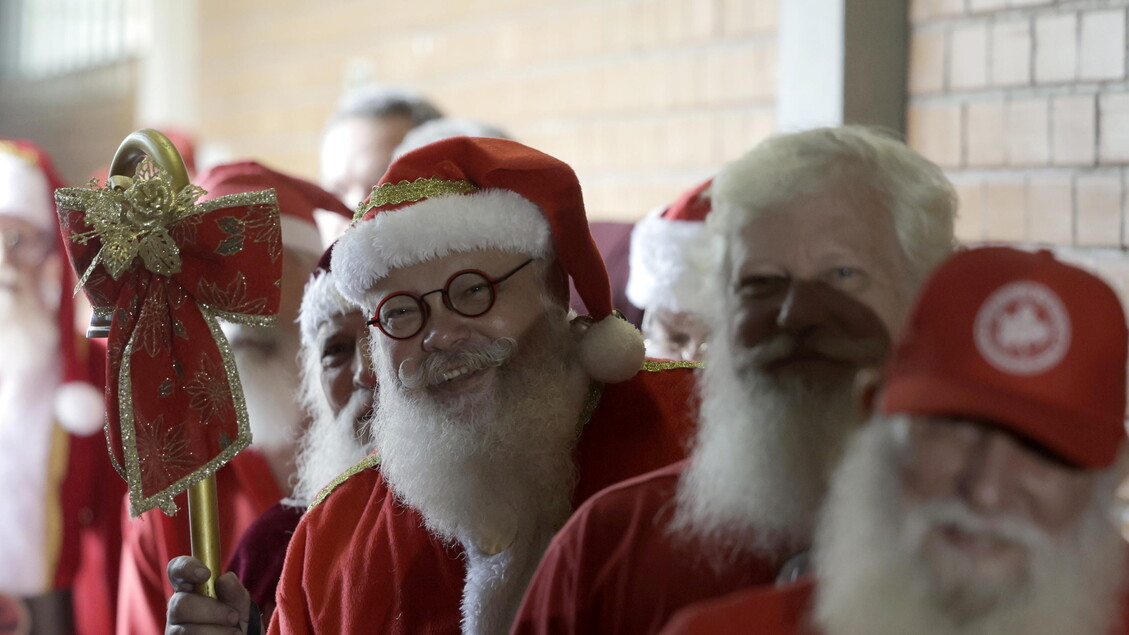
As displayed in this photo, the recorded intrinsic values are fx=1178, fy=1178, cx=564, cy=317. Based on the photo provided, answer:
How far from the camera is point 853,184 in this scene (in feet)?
4.63

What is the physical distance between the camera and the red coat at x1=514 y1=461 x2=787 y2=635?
1389 mm

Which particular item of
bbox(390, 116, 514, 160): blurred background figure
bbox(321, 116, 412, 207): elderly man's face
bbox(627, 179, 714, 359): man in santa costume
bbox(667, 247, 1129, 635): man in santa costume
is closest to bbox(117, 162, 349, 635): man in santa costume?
bbox(390, 116, 514, 160): blurred background figure

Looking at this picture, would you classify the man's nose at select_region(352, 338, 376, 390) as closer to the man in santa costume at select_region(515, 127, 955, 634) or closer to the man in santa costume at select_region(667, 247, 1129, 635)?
the man in santa costume at select_region(515, 127, 955, 634)

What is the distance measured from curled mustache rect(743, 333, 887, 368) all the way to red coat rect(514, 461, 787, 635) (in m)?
0.24

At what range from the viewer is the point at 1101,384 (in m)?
1.14

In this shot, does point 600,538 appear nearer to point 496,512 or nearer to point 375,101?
point 496,512

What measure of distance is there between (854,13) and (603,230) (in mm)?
866

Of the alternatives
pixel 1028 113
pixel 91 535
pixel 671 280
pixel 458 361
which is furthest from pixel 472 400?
pixel 91 535

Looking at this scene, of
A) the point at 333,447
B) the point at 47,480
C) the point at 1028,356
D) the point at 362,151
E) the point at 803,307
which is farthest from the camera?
the point at 362,151

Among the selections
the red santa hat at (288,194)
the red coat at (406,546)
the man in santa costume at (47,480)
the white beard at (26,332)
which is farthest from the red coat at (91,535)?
the red coat at (406,546)

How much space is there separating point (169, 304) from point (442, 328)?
17.0 inches

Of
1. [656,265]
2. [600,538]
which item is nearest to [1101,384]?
[600,538]

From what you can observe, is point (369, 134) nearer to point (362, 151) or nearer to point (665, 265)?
point (362, 151)

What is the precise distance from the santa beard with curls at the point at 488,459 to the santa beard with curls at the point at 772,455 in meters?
0.49
